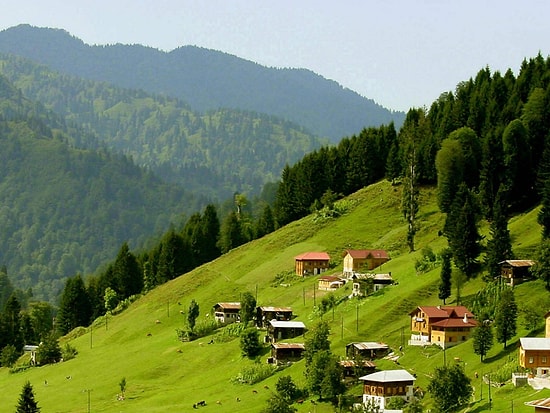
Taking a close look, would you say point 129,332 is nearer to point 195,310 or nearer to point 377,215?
point 195,310

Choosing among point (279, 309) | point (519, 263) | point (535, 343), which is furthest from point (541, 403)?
point (279, 309)

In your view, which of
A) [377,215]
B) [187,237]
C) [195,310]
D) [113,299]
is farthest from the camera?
[187,237]

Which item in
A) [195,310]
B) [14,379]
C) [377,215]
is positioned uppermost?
[377,215]

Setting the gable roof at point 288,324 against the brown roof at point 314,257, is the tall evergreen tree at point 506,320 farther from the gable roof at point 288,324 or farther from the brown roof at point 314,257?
the brown roof at point 314,257

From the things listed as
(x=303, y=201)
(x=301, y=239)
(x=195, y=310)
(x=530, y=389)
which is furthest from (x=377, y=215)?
(x=530, y=389)

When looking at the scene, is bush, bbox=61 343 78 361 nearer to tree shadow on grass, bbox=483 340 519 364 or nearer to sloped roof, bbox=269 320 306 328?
sloped roof, bbox=269 320 306 328

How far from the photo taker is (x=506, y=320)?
98.1 metres

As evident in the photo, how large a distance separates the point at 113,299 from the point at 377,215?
4957 centimetres

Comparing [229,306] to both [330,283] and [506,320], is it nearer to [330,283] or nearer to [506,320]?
[330,283]

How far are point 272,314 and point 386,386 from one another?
37.2 metres

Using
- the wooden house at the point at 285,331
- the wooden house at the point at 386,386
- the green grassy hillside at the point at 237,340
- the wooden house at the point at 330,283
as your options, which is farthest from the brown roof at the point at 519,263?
the wooden house at the point at 330,283

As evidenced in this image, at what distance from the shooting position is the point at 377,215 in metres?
163

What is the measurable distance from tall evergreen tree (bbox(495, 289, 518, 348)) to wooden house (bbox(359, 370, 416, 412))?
977cm

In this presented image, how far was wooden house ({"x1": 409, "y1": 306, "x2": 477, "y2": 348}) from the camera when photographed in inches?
4181
